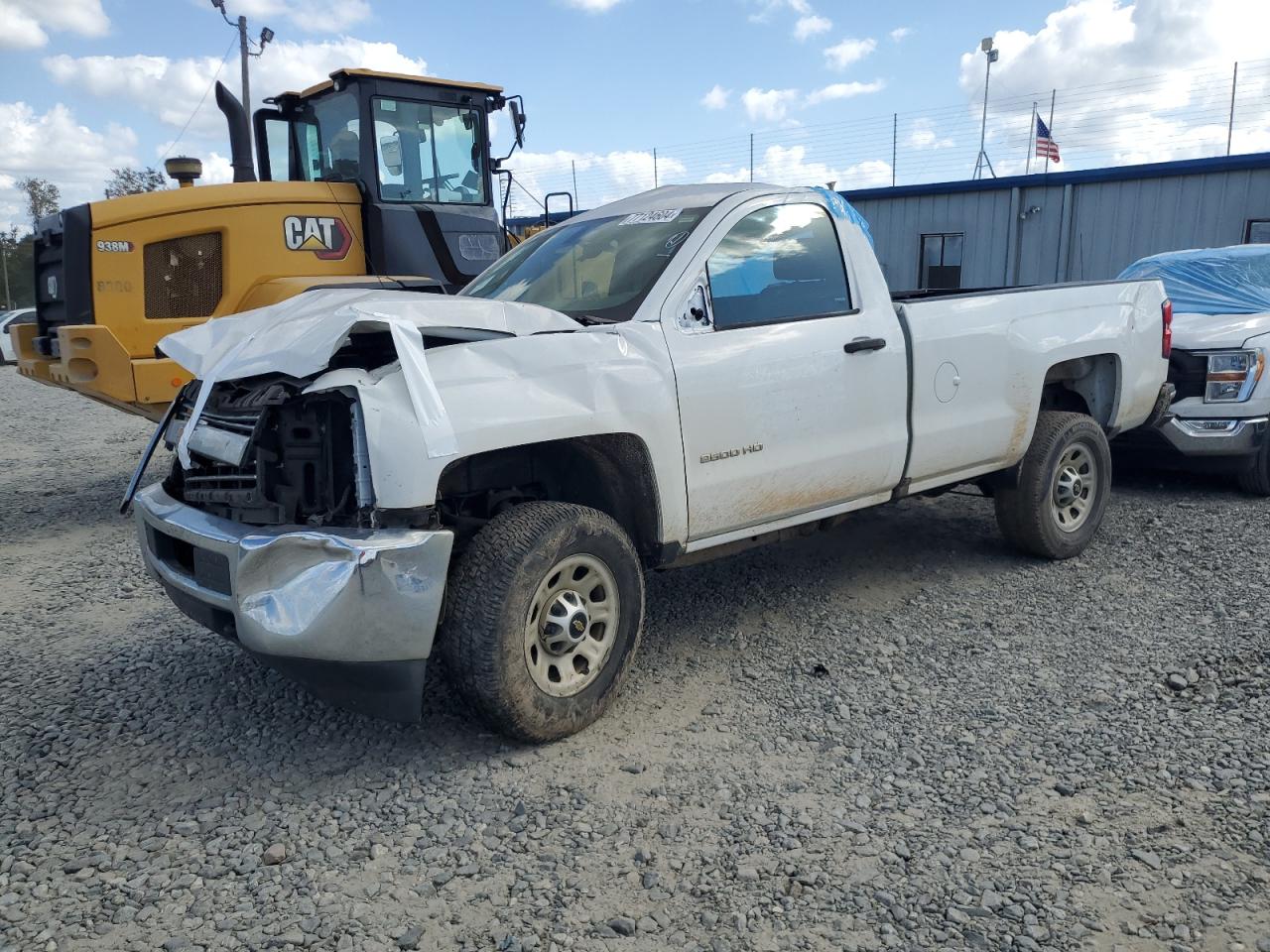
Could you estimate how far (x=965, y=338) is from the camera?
5090mm

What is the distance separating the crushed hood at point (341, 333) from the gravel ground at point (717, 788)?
3.83 ft

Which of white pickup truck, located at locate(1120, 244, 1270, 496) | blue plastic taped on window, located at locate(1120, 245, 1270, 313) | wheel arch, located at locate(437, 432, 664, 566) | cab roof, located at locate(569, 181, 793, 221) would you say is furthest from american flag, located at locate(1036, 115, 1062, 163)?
wheel arch, located at locate(437, 432, 664, 566)

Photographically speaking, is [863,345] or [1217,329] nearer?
[863,345]

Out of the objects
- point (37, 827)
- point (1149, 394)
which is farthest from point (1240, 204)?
point (37, 827)

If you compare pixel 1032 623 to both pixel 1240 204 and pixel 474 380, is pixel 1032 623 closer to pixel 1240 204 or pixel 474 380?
pixel 474 380

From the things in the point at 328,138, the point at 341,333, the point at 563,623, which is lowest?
the point at 563,623

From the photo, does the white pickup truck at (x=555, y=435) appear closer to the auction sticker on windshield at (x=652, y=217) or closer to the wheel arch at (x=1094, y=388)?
the auction sticker on windshield at (x=652, y=217)

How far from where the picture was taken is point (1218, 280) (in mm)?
8039

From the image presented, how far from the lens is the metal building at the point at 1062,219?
1808cm

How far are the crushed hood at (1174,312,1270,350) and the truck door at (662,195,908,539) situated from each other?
380 centimetres

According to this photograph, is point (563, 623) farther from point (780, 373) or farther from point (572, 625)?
point (780, 373)

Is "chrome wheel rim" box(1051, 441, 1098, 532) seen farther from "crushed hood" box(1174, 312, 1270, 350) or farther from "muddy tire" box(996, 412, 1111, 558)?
"crushed hood" box(1174, 312, 1270, 350)

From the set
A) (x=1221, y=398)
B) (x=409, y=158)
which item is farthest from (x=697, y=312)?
(x=409, y=158)

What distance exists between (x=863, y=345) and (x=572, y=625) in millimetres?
1944
